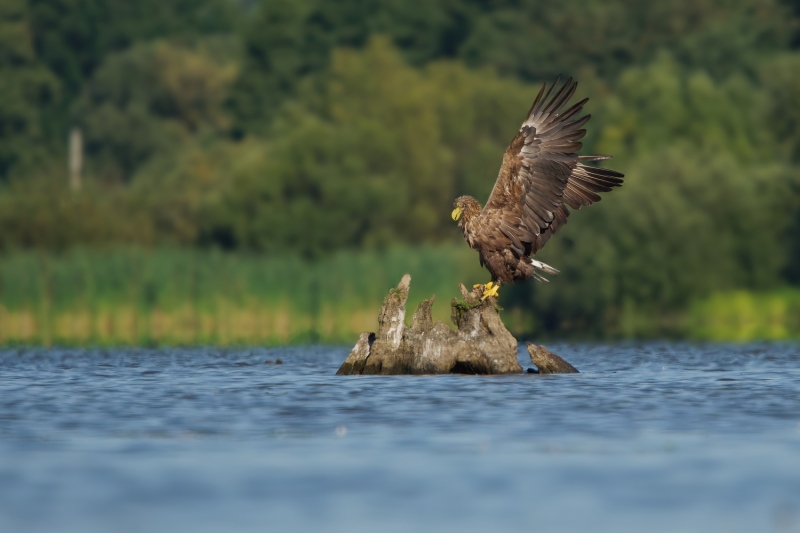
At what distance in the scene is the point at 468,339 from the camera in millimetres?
18938

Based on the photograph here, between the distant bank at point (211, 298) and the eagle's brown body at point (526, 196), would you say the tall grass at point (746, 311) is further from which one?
the eagle's brown body at point (526, 196)

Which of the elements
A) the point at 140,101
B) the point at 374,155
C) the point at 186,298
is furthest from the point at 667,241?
the point at 140,101

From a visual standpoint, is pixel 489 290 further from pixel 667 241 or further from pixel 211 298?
pixel 667 241

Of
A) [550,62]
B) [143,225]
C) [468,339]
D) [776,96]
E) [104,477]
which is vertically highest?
[550,62]

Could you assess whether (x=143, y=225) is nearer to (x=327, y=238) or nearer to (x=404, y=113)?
(x=327, y=238)

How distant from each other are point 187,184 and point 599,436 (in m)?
51.5

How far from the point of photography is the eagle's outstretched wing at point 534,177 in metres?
19.2

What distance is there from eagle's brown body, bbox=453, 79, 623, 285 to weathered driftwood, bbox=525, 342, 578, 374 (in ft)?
3.02

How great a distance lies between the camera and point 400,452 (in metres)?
13.4

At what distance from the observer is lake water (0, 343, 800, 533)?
35.3ft

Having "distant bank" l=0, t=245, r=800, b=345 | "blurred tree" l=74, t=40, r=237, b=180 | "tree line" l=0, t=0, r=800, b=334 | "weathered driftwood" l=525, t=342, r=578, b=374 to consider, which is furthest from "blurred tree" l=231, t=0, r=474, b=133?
"weathered driftwood" l=525, t=342, r=578, b=374

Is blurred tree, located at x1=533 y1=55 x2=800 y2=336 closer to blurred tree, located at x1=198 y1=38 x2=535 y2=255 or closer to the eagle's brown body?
blurred tree, located at x1=198 y1=38 x2=535 y2=255

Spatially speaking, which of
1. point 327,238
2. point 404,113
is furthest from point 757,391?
point 404,113

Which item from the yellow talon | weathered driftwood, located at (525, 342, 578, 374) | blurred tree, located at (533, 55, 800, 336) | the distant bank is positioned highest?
blurred tree, located at (533, 55, 800, 336)
